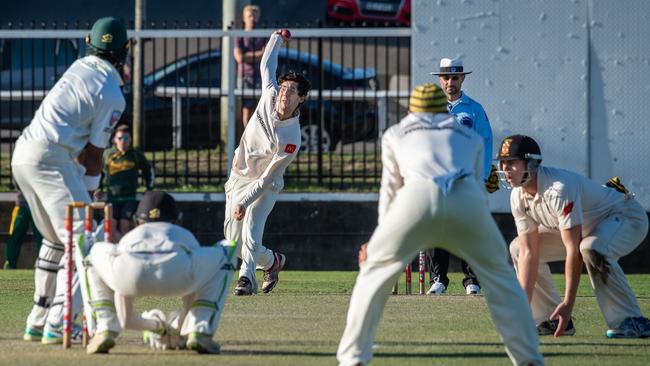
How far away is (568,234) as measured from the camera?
32.0 feet

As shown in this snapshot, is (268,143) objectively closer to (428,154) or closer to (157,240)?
(157,240)

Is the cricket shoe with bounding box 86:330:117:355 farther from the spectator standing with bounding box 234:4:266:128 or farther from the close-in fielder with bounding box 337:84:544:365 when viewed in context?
the spectator standing with bounding box 234:4:266:128

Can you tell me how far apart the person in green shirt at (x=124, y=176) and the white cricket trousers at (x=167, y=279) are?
8.46 m

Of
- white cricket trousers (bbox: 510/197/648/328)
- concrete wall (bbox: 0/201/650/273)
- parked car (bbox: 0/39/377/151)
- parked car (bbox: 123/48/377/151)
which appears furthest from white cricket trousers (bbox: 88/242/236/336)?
parked car (bbox: 123/48/377/151)

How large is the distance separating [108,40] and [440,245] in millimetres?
2808

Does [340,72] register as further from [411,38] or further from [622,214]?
[622,214]

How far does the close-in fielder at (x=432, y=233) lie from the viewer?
7852mm

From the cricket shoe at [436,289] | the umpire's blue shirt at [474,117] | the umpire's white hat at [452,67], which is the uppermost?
the umpire's white hat at [452,67]

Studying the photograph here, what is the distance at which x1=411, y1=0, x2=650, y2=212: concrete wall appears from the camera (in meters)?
17.3

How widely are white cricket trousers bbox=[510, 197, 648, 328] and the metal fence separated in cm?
766

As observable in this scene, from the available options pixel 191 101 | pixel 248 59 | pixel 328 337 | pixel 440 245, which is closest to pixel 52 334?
pixel 328 337

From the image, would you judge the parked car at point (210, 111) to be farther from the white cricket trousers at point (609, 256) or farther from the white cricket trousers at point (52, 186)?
the white cricket trousers at point (52, 186)

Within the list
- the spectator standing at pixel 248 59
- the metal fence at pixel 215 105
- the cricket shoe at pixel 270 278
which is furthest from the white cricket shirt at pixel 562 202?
the spectator standing at pixel 248 59

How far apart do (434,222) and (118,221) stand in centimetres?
1004
